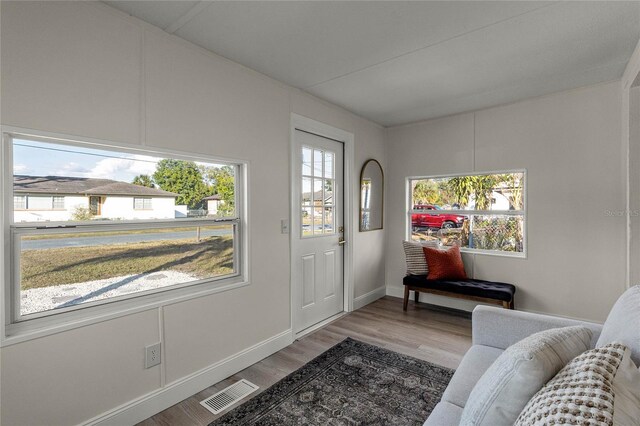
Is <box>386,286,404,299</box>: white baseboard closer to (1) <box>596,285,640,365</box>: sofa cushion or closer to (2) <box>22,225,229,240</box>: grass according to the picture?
(2) <box>22,225,229,240</box>: grass

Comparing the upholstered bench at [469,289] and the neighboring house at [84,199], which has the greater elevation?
the neighboring house at [84,199]

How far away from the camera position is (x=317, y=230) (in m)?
3.40

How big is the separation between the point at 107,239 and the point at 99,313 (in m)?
0.43

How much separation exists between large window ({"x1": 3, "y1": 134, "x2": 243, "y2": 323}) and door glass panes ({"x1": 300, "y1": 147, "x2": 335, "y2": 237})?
3.12 ft

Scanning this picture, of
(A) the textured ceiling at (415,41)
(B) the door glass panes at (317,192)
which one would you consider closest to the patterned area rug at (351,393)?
(B) the door glass panes at (317,192)

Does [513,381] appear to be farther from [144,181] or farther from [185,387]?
[144,181]

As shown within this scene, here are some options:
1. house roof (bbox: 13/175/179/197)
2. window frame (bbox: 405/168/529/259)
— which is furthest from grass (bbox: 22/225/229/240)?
window frame (bbox: 405/168/529/259)

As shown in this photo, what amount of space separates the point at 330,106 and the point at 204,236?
1.99 meters

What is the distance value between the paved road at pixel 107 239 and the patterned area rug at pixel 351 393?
3.97ft

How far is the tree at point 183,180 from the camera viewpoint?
6.83ft

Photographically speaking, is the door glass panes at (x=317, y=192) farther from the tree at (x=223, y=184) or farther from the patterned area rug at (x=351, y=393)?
the patterned area rug at (x=351, y=393)

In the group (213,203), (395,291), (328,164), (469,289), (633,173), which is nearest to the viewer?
(213,203)

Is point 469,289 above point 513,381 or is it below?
below

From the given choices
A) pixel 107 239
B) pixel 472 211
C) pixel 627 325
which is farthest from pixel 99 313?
pixel 472 211
